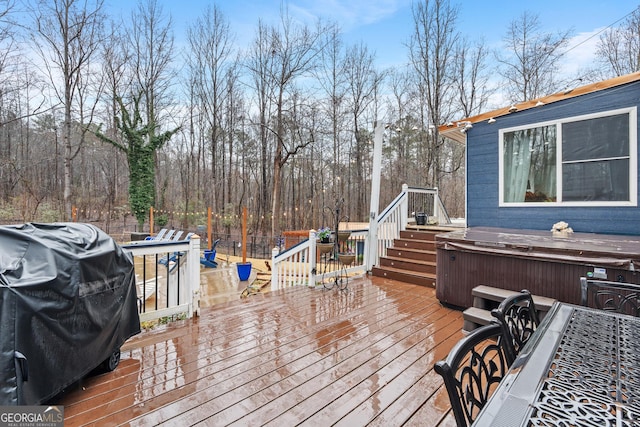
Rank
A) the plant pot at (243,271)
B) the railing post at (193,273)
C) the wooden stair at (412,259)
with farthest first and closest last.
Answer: the plant pot at (243,271), the wooden stair at (412,259), the railing post at (193,273)

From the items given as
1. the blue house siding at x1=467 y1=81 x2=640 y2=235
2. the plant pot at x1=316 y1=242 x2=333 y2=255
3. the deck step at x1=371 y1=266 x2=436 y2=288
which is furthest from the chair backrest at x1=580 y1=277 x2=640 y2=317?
the plant pot at x1=316 y1=242 x2=333 y2=255

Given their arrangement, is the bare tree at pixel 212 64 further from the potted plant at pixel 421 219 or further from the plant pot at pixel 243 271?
the potted plant at pixel 421 219

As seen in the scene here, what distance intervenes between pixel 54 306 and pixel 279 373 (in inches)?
62.4

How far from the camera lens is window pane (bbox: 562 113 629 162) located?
4.54 meters

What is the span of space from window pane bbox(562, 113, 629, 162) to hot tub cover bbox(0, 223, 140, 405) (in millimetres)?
6624

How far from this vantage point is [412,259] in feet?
19.4

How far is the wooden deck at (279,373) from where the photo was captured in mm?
1881

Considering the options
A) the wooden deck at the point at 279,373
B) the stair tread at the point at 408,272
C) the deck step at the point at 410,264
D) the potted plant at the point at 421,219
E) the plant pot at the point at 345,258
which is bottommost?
the wooden deck at the point at 279,373

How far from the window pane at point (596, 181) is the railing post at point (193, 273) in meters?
5.93

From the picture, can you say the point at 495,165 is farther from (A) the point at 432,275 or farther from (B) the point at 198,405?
(B) the point at 198,405

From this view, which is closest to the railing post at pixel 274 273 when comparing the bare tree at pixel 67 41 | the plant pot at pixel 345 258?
the plant pot at pixel 345 258

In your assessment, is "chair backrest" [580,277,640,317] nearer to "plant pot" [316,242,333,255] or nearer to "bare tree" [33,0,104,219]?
"plant pot" [316,242,333,255]

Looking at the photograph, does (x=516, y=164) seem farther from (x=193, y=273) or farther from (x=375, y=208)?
(x=193, y=273)

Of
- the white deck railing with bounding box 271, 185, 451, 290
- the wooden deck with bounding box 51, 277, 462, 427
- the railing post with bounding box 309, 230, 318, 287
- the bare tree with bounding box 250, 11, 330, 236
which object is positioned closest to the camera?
the wooden deck with bounding box 51, 277, 462, 427
